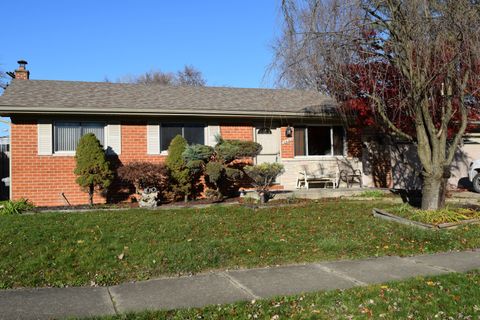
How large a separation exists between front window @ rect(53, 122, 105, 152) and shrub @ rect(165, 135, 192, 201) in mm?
2172

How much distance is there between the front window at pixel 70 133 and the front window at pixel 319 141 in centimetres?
661

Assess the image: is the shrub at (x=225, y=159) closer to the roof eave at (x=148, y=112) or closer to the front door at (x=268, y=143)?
the roof eave at (x=148, y=112)

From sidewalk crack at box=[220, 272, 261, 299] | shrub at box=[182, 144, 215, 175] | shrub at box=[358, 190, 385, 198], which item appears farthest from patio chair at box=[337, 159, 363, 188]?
sidewalk crack at box=[220, 272, 261, 299]

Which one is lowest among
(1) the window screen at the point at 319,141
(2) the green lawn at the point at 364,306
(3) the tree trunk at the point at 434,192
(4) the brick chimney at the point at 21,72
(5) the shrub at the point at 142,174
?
(2) the green lawn at the point at 364,306

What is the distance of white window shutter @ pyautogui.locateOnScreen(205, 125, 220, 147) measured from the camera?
1456 cm

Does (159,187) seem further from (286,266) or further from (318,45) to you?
(286,266)

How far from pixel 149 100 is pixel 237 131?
301cm

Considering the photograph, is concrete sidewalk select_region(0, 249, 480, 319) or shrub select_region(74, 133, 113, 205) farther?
shrub select_region(74, 133, 113, 205)

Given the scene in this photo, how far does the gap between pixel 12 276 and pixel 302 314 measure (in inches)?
153

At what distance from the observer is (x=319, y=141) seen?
53.3ft

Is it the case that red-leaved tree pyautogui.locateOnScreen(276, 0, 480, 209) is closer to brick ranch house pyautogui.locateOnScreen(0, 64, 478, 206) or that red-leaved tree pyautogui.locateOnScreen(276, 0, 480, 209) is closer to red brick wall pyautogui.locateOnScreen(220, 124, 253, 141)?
brick ranch house pyautogui.locateOnScreen(0, 64, 478, 206)

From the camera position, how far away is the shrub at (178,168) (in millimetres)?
13281

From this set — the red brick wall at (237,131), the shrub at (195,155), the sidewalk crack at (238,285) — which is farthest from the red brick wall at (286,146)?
the sidewalk crack at (238,285)

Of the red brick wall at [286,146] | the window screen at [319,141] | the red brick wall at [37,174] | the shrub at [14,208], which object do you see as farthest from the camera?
the window screen at [319,141]
